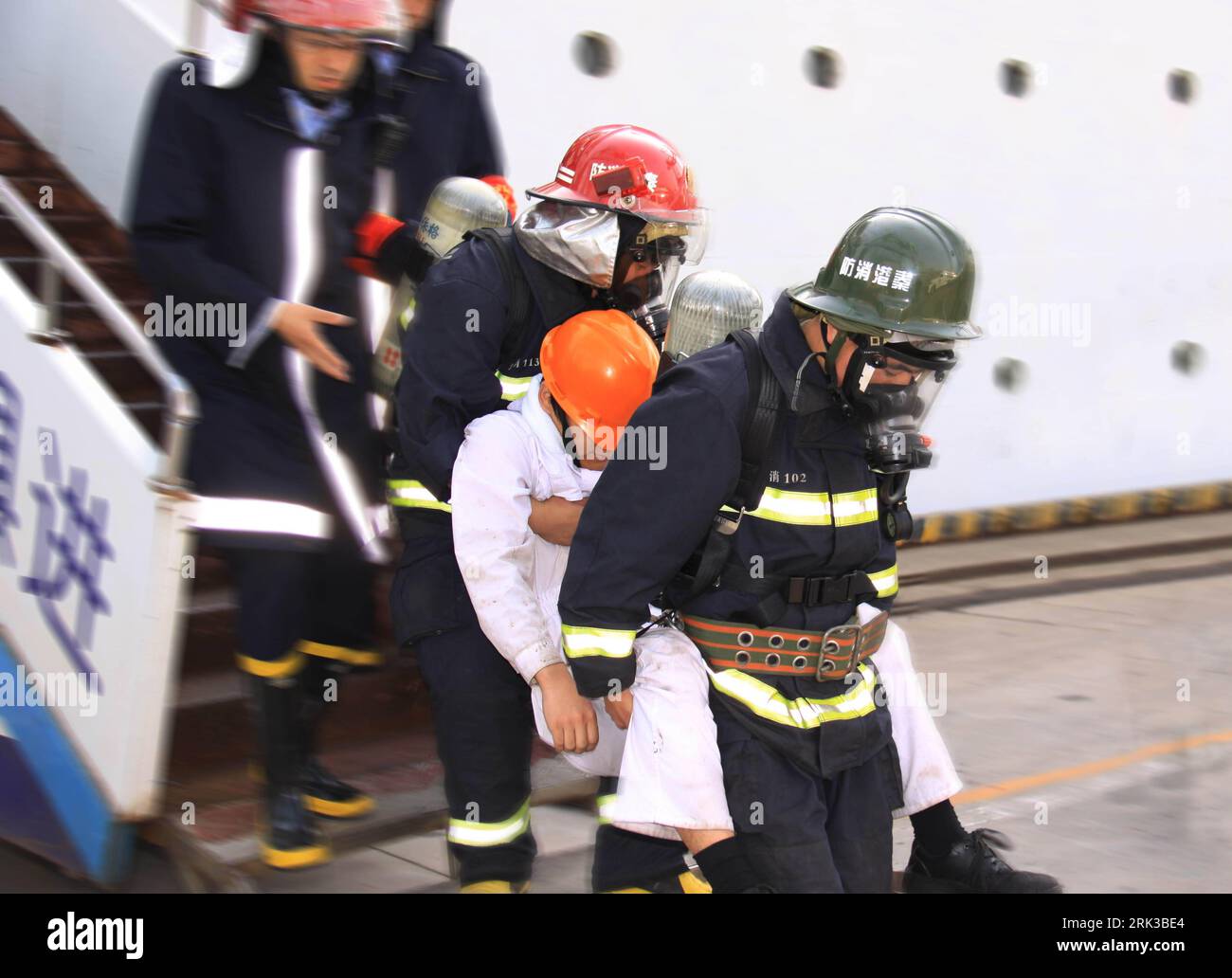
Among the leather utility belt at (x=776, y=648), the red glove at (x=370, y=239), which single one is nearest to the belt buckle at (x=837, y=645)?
the leather utility belt at (x=776, y=648)

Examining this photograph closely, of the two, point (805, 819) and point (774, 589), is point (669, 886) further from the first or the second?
point (774, 589)

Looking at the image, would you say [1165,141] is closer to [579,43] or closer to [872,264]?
[579,43]

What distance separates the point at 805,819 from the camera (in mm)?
2730

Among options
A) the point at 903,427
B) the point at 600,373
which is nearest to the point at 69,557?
the point at 600,373

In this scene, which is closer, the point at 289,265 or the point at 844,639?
the point at 844,639

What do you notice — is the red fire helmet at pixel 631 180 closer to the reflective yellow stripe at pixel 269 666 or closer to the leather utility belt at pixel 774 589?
the leather utility belt at pixel 774 589

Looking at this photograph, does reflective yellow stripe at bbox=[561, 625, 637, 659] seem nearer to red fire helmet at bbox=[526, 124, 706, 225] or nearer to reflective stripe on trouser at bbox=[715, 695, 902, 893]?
reflective stripe on trouser at bbox=[715, 695, 902, 893]

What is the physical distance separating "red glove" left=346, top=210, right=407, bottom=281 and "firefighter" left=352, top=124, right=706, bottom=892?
491 mm

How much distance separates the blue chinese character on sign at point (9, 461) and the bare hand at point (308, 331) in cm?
67

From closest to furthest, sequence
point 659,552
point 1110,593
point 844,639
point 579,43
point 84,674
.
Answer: point 659,552, point 844,639, point 84,674, point 579,43, point 1110,593

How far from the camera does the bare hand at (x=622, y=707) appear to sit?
2.75 meters

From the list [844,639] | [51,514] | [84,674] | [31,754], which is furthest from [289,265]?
[844,639]

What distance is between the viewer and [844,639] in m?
2.82

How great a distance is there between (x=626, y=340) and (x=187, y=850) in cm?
161
